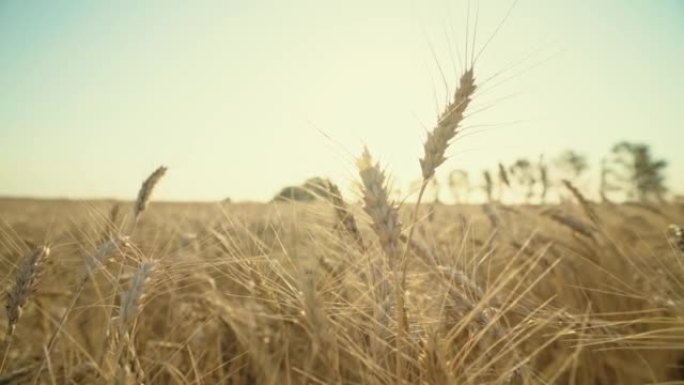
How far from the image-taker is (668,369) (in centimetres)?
181

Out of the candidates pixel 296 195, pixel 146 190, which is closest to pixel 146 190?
pixel 146 190

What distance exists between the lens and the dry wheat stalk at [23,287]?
135 cm

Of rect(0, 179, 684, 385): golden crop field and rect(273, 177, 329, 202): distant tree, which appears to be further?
rect(273, 177, 329, 202): distant tree

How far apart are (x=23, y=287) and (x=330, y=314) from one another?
0.93 meters

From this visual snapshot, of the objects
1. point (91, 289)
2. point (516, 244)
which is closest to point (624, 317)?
point (516, 244)

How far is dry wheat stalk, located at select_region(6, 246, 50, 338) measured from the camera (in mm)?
1347

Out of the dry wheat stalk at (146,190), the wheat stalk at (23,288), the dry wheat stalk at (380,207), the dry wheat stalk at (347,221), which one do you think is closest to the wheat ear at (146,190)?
the dry wheat stalk at (146,190)

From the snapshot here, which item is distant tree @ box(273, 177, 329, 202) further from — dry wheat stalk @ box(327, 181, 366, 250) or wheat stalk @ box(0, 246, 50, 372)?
wheat stalk @ box(0, 246, 50, 372)

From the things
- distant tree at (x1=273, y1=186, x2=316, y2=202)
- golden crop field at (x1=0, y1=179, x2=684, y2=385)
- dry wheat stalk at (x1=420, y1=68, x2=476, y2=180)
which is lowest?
golden crop field at (x1=0, y1=179, x2=684, y2=385)

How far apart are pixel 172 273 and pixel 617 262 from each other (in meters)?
2.19

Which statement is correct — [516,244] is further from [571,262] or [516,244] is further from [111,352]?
[111,352]

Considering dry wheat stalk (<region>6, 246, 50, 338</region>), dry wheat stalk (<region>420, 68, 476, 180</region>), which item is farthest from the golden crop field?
dry wheat stalk (<region>420, 68, 476, 180</region>)

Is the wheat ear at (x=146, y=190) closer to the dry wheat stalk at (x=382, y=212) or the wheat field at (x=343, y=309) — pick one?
the wheat field at (x=343, y=309)

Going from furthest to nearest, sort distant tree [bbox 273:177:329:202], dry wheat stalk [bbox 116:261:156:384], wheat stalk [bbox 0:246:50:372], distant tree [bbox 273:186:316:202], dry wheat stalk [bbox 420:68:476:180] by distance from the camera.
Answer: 1. distant tree [bbox 273:186:316:202]
2. distant tree [bbox 273:177:329:202]
3. wheat stalk [bbox 0:246:50:372]
4. dry wheat stalk [bbox 420:68:476:180]
5. dry wheat stalk [bbox 116:261:156:384]
